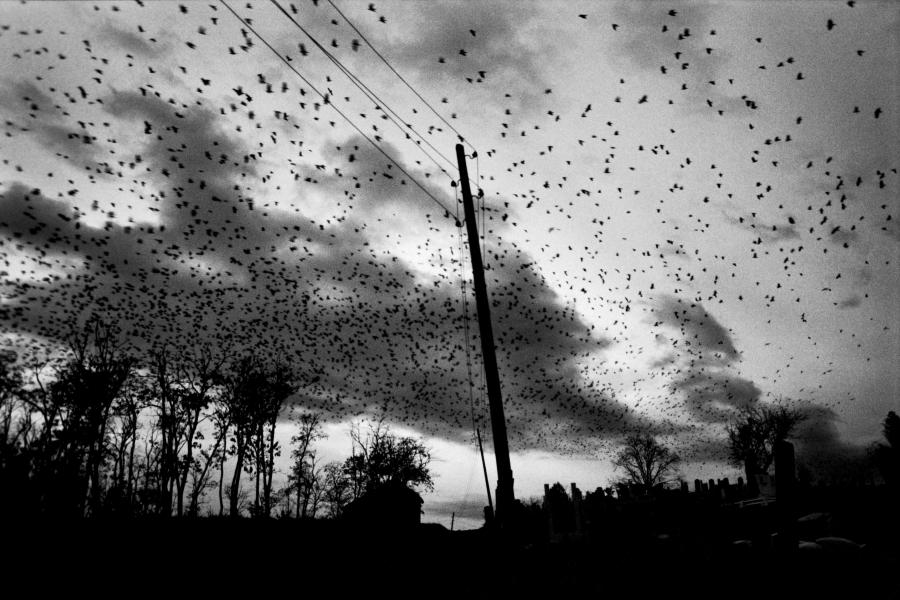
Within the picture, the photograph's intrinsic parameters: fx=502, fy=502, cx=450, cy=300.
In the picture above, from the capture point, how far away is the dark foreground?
733 cm

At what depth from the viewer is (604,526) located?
16.2m

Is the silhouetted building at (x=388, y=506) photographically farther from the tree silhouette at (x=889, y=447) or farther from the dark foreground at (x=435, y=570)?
the tree silhouette at (x=889, y=447)

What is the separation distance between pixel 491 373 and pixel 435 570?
371 cm

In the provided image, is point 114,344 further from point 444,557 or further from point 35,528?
point 444,557

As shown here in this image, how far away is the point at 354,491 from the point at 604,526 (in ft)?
167

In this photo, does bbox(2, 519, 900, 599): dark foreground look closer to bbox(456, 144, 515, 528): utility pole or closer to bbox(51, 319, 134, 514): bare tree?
bbox(456, 144, 515, 528): utility pole

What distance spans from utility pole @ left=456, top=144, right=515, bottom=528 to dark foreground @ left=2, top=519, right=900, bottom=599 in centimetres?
74

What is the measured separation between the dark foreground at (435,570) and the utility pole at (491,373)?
744mm

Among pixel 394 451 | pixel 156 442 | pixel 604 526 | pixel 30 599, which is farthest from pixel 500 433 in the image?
pixel 394 451

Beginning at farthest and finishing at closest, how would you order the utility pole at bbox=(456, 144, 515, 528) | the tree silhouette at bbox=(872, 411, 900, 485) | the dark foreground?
1. the tree silhouette at bbox=(872, 411, 900, 485)
2. the utility pole at bbox=(456, 144, 515, 528)
3. the dark foreground

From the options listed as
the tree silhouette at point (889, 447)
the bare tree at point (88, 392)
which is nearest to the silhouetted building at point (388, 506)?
the bare tree at point (88, 392)

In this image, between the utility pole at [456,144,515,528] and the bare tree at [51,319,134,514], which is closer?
the utility pole at [456,144,515,528]

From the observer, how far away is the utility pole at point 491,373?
27.5 feet

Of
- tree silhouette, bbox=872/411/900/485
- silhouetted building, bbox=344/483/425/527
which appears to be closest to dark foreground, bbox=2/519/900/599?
silhouetted building, bbox=344/483/425/527
